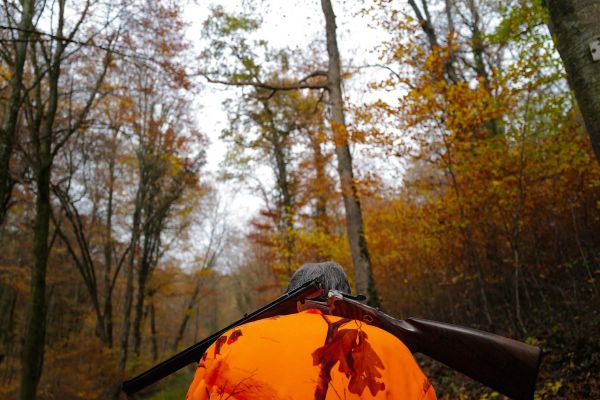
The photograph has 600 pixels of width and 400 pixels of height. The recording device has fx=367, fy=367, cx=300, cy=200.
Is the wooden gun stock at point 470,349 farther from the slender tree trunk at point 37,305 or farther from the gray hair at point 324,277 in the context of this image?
the slender tree trunk at point 37,305

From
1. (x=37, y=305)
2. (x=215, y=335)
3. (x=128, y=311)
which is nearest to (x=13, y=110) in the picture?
(x=37, y=305)

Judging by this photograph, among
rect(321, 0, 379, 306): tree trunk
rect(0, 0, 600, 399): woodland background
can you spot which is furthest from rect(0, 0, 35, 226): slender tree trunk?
rect(321, 0, 379, 306): tree trunk

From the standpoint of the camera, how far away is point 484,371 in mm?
1234

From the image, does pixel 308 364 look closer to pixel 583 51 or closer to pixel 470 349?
pixel 470 349

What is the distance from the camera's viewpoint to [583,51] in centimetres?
238

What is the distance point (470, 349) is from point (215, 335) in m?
1.01

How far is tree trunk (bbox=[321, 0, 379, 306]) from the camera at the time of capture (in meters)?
6.98

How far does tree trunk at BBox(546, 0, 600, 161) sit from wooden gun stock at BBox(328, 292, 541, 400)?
5.94ft

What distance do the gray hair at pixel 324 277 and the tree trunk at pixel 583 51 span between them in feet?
6.19

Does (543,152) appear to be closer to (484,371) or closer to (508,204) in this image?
(508,204)

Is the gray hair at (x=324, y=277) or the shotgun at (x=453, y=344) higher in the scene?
the gray hair at (x=324, y=277)

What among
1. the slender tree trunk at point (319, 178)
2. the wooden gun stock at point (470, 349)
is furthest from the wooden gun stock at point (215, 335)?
the slender tree trunk at point (319, 178)

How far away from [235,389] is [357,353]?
0.38m

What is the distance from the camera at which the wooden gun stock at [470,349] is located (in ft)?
3.78
